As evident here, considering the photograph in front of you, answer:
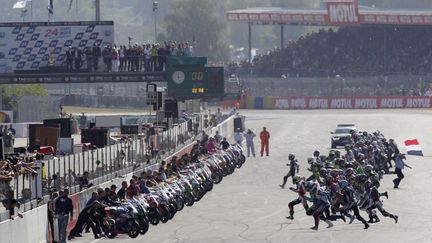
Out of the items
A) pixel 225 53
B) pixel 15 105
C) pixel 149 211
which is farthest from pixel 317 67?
pixel 149 211

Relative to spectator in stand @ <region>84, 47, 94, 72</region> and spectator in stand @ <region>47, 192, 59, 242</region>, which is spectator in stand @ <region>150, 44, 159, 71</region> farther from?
spectator in stand @ <region>47, 192, 59, 242</region>

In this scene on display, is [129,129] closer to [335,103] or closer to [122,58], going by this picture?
[122,58]

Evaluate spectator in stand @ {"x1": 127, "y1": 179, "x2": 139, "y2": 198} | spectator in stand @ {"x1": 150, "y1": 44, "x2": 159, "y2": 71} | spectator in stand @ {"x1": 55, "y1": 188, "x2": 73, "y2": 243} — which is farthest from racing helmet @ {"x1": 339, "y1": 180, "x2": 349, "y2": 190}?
spectator in stand @ {"x1": 150, "y1": 44, "x2": 159, "y2": 71}

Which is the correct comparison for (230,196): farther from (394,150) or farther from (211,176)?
(394,150)

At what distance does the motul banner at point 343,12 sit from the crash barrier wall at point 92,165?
51.6 m

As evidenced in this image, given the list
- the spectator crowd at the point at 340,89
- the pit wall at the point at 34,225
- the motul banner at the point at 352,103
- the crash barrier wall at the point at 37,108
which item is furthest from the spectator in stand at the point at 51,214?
the spectator crowd at the point at 340,89

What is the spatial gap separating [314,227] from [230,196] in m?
8.34

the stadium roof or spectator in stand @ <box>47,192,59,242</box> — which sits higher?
the stadium roof

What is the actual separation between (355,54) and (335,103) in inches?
360

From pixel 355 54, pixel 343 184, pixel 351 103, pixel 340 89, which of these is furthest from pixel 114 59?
pixel 355 54

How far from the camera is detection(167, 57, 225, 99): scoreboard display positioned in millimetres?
56219

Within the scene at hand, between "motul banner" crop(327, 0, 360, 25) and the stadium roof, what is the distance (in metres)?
0.17

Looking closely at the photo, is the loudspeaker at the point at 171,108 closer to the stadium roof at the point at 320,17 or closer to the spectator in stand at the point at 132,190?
the spectator in stand at the point at 132,190

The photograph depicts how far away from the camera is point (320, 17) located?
327 ft
